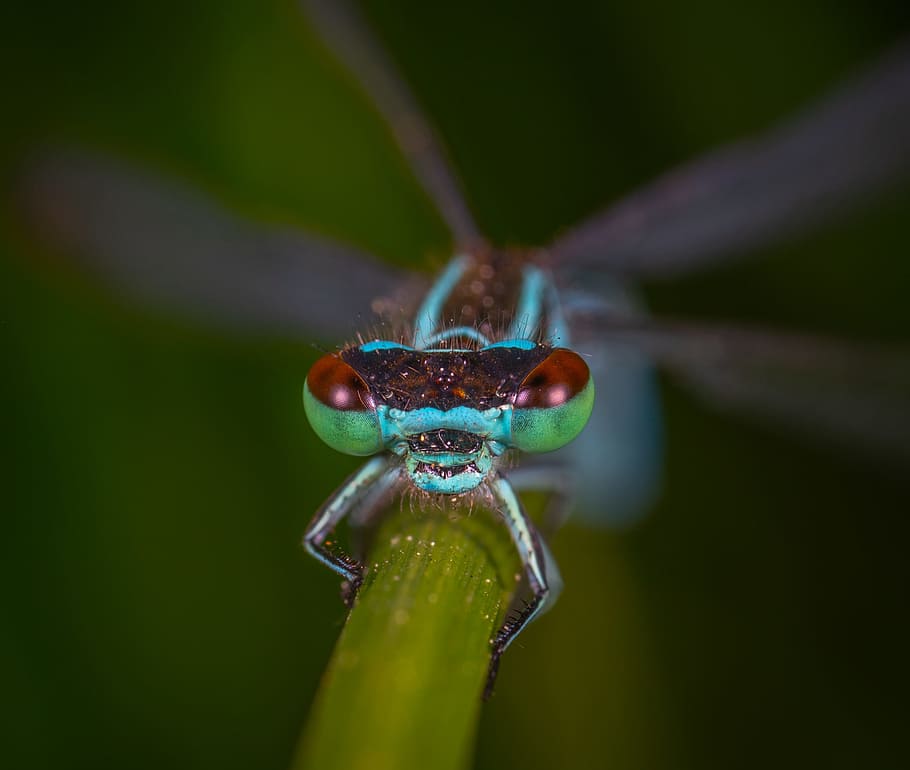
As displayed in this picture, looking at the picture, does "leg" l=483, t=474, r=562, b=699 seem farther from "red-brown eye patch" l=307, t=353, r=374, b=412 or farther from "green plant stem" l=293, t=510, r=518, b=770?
"red-brown eye patch" l=307, t=353, r=374, b=412

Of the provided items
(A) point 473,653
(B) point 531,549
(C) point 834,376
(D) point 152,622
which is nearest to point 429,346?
(B) point 531,549

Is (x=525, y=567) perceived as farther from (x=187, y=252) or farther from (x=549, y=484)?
(x=187, y=252)

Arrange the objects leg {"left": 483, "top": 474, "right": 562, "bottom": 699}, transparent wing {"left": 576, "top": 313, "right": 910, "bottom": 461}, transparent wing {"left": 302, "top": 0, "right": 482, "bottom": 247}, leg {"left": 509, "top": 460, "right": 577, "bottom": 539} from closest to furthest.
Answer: leg {"left": 483, "top": 474, "right": 562, "bottom": 699}, leg {"left": 509, "top": 460, "right": 577, "bottom": 539}, transparent wing {"left": 576, "top": 313, "right": 910, "bottom": 461}, transparent wing {"left": 302, "top": 0, "right": 482, "bottom": 247}

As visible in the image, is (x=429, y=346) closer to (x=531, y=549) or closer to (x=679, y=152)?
(x=531, y=549)

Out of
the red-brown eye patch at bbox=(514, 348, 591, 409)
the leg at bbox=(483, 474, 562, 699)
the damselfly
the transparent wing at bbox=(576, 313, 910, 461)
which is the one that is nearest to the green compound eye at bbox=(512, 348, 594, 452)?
the red-brown eye patch at bbox=(514, 348, 591, 409)

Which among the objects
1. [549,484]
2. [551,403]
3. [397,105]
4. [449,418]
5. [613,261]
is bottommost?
[449,418]

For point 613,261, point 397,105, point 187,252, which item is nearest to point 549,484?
point 613,261
